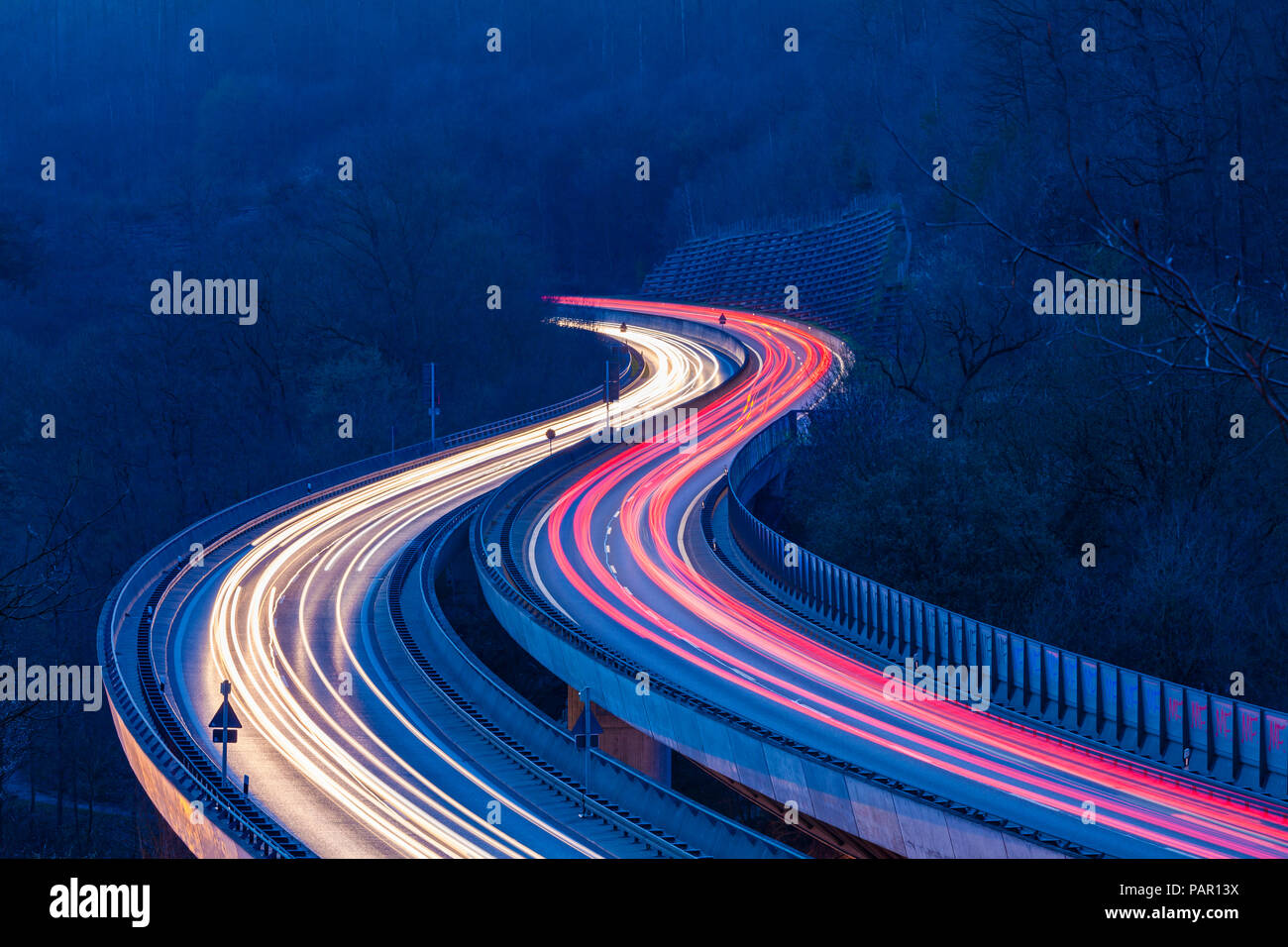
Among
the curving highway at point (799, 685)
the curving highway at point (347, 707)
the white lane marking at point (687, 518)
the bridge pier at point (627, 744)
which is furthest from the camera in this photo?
the white lane marking at point (687, 518)

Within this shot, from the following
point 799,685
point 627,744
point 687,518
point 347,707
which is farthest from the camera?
point 687,518

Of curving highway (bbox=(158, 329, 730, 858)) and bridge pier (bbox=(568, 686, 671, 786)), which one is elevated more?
curving highway (bbox=(158, 329, 730, 858))

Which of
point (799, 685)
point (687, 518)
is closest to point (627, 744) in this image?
Answer: point (799, 685)

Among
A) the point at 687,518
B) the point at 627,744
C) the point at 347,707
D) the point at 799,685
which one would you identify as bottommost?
the point at 627,744

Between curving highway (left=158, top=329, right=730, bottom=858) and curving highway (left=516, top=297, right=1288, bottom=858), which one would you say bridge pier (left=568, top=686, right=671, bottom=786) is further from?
curving highway (left=158, top=329, right=730, bottom=858)

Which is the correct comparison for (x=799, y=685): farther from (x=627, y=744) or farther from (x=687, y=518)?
(x=687, y=518)

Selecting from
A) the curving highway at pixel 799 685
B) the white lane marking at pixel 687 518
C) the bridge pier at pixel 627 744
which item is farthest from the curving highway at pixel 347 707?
the white lane marking at pixel 687 518

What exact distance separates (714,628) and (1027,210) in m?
30.4

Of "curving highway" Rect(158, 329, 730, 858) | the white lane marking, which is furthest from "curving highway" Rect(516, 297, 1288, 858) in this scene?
"curving highway" Rect(158, 329, 730, 858)

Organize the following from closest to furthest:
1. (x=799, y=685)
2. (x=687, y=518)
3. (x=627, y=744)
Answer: (x=799, y=685)
(x=627, y=744)
(x=687, y=518)

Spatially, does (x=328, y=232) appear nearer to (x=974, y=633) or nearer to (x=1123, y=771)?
(x=974, y=633)

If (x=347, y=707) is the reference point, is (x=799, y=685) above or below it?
above

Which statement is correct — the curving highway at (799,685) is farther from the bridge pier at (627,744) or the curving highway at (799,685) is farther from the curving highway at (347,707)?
the curving highway at (347,707)

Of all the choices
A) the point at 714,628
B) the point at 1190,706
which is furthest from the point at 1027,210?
the point at 1190,706
